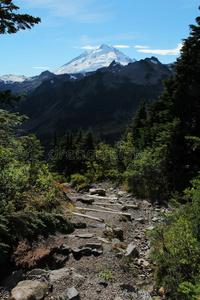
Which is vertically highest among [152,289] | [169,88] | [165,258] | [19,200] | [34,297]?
[169,88]

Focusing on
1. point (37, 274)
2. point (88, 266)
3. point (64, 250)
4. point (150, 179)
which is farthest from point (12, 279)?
point (150, 179)

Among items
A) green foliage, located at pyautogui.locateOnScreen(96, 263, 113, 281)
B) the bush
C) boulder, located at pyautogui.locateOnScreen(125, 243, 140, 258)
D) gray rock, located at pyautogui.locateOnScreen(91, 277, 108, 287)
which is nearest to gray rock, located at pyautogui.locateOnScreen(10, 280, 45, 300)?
gray rock, located at pyautogui.locateOnScreen(91, 277, 108, 287)

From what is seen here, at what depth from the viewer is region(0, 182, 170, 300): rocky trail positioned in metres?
4.14

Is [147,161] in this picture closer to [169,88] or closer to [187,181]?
[187,181]

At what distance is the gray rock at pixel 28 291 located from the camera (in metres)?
3.77

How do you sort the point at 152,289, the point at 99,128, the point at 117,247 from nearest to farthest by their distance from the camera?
the point at 152,289
the point at 117,247
the point at 99,128

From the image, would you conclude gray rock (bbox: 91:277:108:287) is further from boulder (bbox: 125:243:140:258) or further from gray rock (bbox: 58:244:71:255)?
gray rock (bbox: 58:244:71:255)

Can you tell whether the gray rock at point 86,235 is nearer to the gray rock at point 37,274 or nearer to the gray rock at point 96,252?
the gray rock at point 96,252

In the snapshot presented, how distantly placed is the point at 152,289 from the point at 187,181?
7.17 m

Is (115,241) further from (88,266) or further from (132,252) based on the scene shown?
(88,266)

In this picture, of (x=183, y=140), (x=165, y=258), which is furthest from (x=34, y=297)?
(x=183, y=140)

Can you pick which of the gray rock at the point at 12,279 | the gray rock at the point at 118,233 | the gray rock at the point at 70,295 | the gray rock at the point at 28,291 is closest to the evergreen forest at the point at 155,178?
the gray rock at the point at 12,279

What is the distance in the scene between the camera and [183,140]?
11211 mm

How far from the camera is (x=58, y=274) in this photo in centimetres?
467
